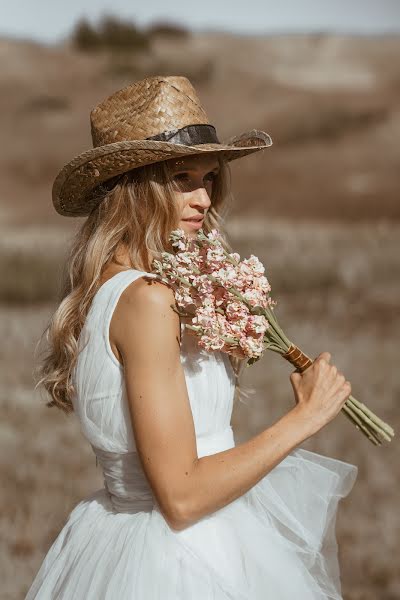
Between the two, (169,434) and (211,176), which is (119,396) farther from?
(211,176)

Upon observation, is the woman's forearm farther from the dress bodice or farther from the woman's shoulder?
the woman's shoulder

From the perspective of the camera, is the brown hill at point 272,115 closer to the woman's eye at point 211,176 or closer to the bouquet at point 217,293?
the woman's eye at point 211,176

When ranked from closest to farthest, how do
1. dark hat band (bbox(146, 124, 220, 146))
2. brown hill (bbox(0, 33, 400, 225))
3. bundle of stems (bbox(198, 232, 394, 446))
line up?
bundle of stems (bbox(198, 232, 394, 446))
dark hat band (bbox(146, 124, 220, 146))
brown hill (bbox(0, 33, 400, 225))

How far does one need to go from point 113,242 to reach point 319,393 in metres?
0.66

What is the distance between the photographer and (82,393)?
2.11 meters

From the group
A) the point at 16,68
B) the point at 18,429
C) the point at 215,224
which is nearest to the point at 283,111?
the point at 16,68

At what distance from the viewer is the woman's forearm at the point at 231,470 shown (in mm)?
1852

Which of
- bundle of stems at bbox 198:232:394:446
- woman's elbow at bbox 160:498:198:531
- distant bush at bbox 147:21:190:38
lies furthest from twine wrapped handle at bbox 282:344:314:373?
distant bush at bbox 147:21:190:38

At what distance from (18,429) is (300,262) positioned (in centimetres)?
637

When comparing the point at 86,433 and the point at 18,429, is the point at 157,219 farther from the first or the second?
the point at 18,429

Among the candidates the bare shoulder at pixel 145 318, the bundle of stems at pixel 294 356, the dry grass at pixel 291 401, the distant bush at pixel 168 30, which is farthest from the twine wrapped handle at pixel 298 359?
the distant bush at pixel 168 30

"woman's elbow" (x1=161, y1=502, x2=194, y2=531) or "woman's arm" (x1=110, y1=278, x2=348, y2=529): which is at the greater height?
"woman's arm" (x1=110, y1=278, x2=348, y2=529)

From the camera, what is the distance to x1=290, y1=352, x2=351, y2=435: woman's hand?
1.99 metres

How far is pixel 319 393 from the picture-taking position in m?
2.02
